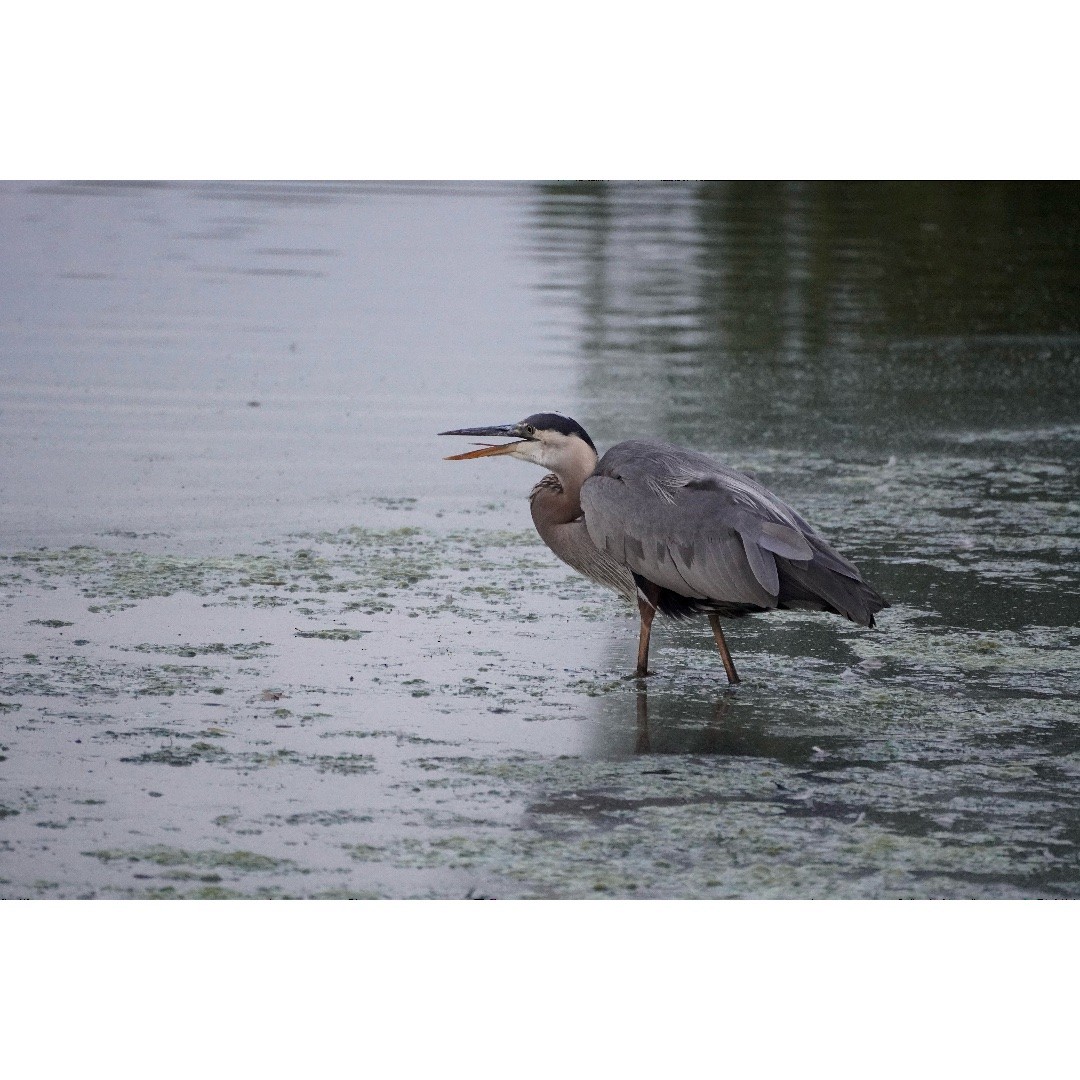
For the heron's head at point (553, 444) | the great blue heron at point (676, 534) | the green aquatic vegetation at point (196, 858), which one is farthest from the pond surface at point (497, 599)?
the heron's head at point (553, 444)

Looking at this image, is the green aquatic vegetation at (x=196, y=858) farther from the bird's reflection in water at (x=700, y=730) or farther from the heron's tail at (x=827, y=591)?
the heron's tail at (x=827, y=591)

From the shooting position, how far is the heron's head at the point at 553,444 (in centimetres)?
620

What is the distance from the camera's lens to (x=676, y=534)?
585cm

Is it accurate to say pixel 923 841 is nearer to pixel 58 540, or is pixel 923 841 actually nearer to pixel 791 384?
pixel 58 540

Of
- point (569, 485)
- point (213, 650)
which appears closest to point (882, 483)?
point (569, 485)

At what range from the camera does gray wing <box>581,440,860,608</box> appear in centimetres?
573

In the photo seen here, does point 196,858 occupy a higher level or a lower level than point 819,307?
lower

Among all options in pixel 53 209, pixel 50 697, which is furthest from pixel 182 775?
pixel 53 209

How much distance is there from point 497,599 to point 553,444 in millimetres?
867

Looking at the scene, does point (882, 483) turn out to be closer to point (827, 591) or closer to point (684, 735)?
point (827, 591)

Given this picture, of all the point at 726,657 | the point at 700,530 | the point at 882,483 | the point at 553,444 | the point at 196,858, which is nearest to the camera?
the point at 196,858

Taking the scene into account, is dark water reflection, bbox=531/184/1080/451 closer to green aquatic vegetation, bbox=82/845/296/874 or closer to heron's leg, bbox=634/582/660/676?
heron's leg, bbox=634/582/660/676

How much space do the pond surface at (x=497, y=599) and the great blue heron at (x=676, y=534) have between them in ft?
0.95

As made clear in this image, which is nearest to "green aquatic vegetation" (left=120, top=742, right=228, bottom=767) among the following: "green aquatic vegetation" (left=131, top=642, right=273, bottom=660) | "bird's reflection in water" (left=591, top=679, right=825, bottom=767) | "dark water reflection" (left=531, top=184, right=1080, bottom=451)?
"green aquatic vegetation" (left=131, top=642, right=273, bottom=660)
